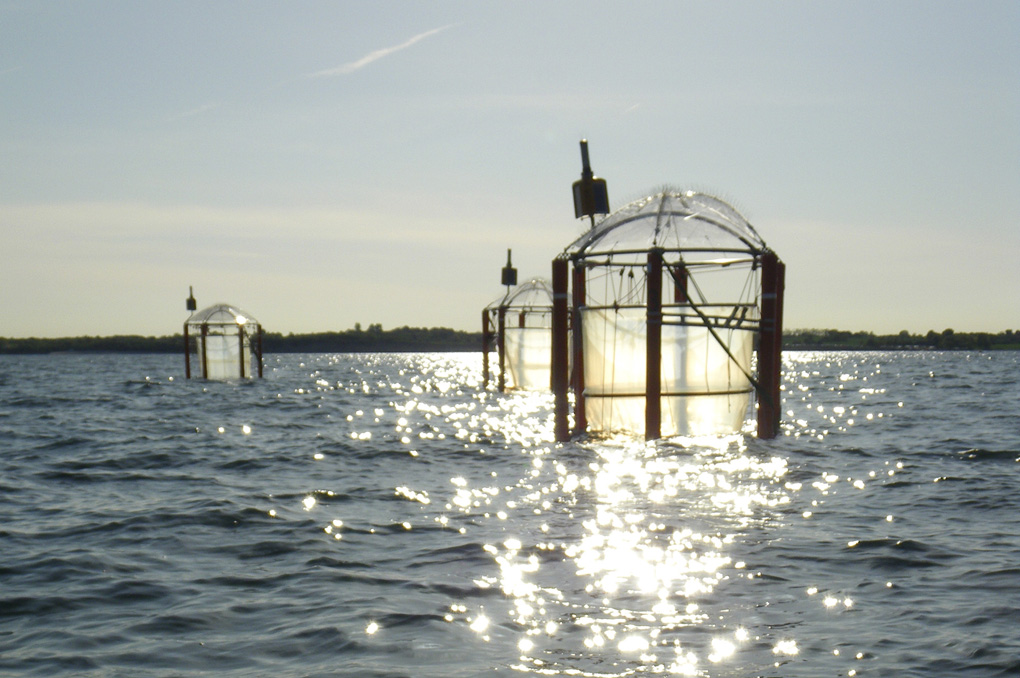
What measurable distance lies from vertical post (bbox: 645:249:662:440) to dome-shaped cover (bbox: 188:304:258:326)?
39.6 meters

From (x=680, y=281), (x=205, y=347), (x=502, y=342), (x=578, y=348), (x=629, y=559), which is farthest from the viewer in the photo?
(x=205, y=347)

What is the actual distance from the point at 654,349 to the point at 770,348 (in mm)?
2878

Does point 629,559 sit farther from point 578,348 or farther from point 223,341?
point 223,341

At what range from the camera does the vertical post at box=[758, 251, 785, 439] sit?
750 inches

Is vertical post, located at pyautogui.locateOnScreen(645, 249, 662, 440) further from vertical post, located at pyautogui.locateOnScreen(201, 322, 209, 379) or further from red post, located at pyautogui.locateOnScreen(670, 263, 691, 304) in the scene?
vertical post, located at pyautogui.locateOnScreen(201, 322, 209, 379)

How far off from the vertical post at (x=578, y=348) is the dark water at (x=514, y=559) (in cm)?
150

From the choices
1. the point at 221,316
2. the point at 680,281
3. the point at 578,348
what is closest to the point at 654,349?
the point at 680,281

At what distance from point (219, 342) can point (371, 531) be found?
4700cm

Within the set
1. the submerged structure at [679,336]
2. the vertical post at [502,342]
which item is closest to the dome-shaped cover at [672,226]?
the submerged structure at [679,336]

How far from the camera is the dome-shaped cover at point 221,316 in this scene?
175 feet

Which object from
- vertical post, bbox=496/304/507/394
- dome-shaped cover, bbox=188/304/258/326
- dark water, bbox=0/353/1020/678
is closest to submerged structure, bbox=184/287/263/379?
dome-shaped cover, bbox=188/304/258/326

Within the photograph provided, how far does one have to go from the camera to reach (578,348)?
70.1ft

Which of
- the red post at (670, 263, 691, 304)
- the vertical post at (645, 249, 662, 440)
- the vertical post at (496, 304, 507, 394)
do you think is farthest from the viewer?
the vertical post at (496, 304, 507, 394)

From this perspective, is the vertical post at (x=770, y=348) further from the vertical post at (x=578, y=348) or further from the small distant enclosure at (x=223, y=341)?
the small distant enclosure at (x=223, y=341)
